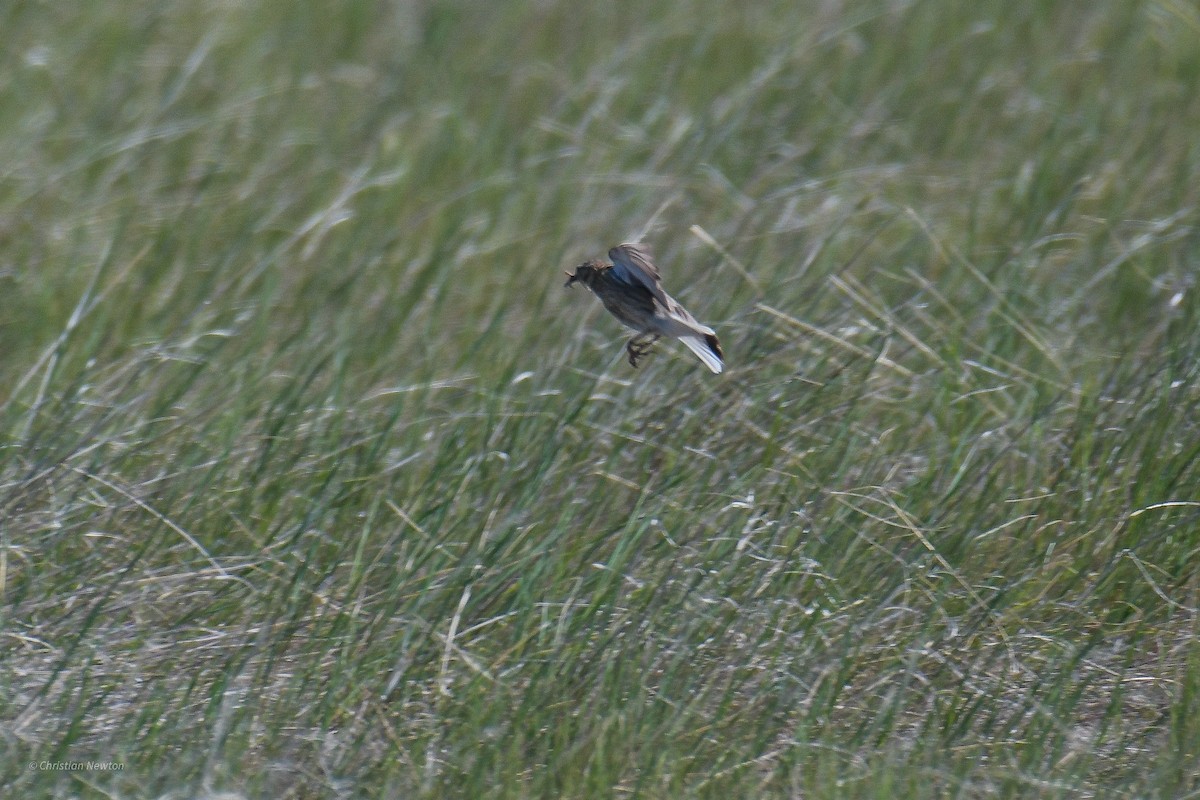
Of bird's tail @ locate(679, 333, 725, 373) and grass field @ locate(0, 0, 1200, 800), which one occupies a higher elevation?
bird's tail @ locate(679, 333, 725, 373)

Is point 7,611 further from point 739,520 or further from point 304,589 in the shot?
point 739,520

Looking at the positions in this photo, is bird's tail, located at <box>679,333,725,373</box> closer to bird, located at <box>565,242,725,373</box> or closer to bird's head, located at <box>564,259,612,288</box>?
bird, located at <box>565,242,725,373</box>

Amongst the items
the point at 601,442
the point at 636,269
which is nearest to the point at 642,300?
the point at 636,269

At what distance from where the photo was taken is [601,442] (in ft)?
10.8

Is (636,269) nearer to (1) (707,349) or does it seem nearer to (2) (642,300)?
(2) (642,300)

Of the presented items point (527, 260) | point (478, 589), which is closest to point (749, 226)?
point (527, 260)

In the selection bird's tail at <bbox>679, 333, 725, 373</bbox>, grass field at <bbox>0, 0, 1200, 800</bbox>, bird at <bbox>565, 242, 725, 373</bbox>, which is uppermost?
bird at <bbox>565, 242, 725, 373</bbox>

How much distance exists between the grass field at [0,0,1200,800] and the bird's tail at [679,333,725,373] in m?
0.52

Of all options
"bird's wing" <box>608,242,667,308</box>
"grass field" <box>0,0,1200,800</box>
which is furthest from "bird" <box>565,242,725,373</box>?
"grass field" <box>0,0,1200,800</box>

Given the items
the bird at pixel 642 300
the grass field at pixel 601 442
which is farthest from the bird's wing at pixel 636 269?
the grass field at pixel 601 442

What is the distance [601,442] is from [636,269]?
0.90m

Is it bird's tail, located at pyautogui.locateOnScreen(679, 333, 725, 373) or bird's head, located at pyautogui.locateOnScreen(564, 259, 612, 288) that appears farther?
bird's head, located at pyautogui.locateOnScreen(564, 259, 612, 288)

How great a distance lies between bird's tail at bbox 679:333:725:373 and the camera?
233cm

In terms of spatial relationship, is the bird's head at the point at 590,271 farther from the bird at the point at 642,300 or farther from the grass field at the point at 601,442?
the grass field at the point at 601,442
